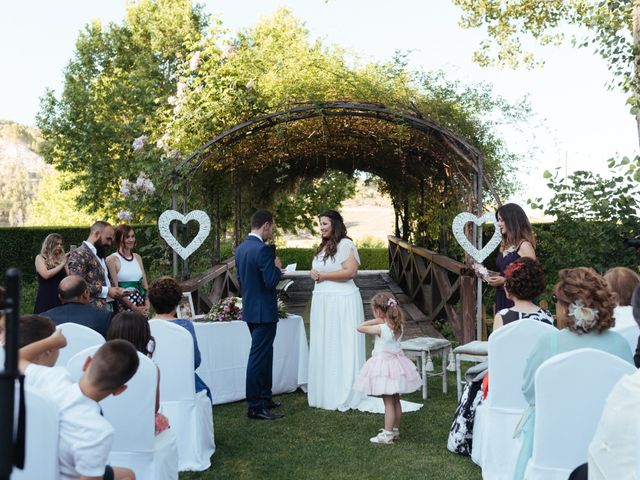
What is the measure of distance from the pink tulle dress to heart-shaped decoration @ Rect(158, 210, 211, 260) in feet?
8.87

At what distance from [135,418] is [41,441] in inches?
33.4

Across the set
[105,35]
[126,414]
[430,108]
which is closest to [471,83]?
[430,108]

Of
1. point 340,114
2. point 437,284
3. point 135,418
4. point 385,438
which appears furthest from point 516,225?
point 437,284

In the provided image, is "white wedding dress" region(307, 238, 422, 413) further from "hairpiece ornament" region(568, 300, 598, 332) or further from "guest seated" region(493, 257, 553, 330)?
"hairpiece ornament" region(568, 300, 598, 332)

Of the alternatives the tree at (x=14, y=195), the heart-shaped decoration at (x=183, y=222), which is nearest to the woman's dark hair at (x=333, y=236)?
the heart-shaped decoration at (x=183, y=222)

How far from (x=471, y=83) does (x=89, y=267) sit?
A: 15.2 ft

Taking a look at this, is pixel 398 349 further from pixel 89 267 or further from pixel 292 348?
pixel 89 267

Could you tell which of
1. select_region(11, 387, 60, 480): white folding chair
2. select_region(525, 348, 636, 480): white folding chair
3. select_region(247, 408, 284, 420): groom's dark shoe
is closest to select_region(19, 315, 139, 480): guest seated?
select_region(11, 387, 60, 480): white folding chair

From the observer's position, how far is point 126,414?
3072 millimetres

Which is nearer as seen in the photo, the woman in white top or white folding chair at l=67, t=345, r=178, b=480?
white folding chair at l=67, t=345, r=178, b=480

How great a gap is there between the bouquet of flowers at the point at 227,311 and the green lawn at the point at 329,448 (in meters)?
0.68

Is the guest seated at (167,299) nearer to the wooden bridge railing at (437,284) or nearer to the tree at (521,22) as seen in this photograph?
the wooden bridge railing at (437,284)

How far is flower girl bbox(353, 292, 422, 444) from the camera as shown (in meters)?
A: 4.68

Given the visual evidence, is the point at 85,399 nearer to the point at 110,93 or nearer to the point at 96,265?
the point at 96,265
